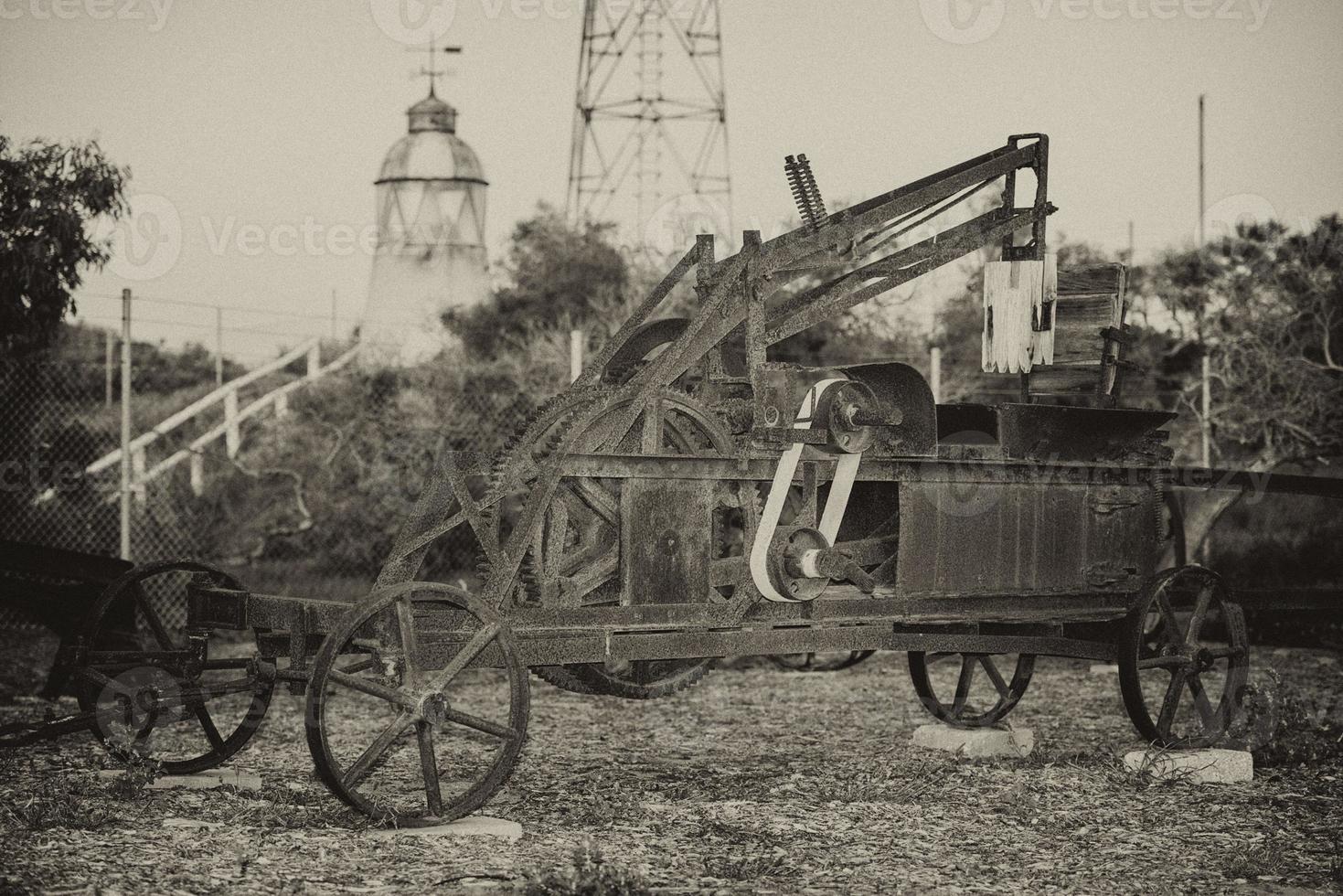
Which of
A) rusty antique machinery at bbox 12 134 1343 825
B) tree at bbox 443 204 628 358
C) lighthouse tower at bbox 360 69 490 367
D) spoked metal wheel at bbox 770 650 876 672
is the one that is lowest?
spoked metal wheel at bbox 770 650 876 672

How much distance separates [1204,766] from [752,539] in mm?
2726

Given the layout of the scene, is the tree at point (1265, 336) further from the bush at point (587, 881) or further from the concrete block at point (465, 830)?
the bush at point (587, 881)

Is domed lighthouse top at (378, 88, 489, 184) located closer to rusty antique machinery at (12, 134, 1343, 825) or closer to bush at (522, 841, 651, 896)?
rusty antique machinery at (12, 134, 1343, 825)

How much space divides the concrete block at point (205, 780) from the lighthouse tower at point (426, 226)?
2560 centimetres

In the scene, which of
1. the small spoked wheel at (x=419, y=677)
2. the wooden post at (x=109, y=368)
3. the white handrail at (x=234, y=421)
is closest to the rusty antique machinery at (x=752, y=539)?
the small spoked wheel at (x=419, y=677)

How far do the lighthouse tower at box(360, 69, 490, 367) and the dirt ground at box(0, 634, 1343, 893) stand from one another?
2493 cm

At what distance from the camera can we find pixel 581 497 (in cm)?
696

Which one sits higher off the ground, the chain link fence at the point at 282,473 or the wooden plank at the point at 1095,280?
the wooden plank at the point at 1095,280

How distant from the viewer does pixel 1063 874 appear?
6.11 m

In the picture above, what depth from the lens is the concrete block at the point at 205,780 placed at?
7.34 m

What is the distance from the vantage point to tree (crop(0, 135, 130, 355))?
12.3m

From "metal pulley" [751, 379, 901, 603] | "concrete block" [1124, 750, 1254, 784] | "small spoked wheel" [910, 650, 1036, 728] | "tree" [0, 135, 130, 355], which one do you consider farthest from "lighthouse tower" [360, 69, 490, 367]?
"metal pulley" [751, 379, 901, 603]

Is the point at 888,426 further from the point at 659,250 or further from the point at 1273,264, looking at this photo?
the point at 1273,264

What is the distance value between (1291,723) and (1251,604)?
71 cm
